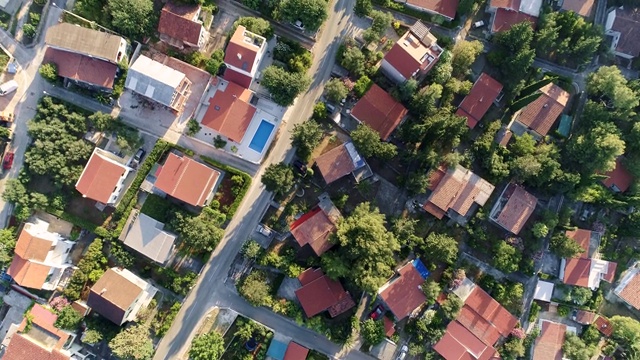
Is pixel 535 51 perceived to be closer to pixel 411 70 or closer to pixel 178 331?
pixel 411 70

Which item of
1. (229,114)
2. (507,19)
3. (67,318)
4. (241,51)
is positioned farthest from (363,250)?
(67,318)

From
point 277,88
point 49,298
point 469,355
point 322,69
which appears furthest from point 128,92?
point 469,355

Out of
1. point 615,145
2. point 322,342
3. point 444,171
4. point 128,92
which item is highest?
point 615,145

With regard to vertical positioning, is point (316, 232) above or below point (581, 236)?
below

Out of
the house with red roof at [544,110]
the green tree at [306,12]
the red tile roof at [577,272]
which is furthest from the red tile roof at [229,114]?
the red tile roof at [577,272]

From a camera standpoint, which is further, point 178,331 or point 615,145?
point 178,331

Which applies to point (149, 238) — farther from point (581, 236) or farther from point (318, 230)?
point (581, 236)

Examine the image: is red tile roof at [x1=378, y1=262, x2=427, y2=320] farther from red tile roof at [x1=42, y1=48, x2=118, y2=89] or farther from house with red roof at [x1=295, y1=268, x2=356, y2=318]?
red tile roof at [x1=42, y1=48, x2=118, y2=89]
